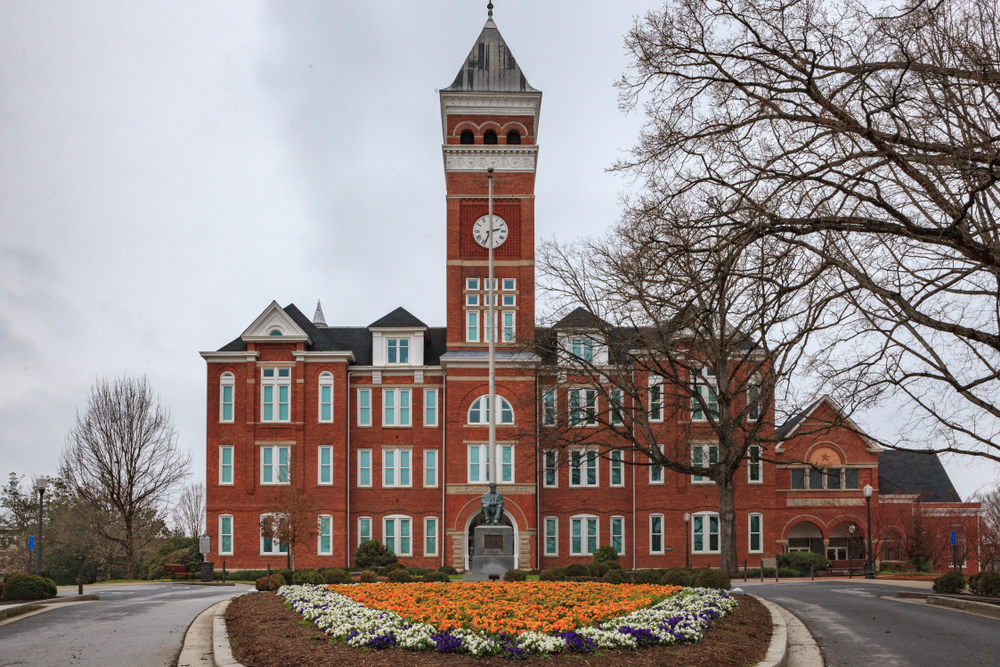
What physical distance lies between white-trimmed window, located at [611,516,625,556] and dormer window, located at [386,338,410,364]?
14.7m

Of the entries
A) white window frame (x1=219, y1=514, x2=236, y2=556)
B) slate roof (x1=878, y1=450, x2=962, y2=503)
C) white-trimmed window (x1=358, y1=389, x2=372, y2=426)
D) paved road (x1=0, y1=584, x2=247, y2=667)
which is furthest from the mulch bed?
slate roof (x1=878, y1=450, x2=962, y2=503)

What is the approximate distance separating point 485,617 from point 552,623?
90 centimetres

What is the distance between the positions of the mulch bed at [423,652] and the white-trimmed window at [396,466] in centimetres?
3820

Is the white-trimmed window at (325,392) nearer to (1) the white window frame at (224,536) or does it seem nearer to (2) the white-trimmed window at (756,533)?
(1) the white window frame at (224,536)

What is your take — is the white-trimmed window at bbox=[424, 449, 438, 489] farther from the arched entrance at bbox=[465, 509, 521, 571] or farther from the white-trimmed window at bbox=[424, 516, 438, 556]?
the arched entrance at bbox=[465, 509, 521, 571]

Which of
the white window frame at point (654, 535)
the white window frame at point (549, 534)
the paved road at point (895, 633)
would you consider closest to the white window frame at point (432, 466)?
the white window frame at point (549, 534)

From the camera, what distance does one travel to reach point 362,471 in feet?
176

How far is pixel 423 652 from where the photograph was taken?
37.1ft

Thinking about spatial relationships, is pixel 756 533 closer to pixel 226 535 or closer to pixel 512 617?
pixel 226 535

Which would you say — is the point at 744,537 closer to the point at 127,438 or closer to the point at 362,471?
the point at 362,471

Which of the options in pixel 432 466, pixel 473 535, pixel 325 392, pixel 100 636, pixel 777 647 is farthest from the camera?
pixel 432 466

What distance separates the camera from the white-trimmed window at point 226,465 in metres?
52.4

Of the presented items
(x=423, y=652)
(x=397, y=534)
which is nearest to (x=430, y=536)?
(x=397, y=534)

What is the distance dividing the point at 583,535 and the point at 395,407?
Result: 1264 centimetres
